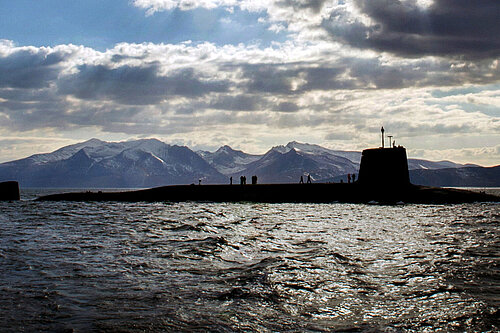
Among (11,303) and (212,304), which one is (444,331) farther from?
(11,303)

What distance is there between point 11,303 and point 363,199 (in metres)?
43.8

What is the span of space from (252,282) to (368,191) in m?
40.9

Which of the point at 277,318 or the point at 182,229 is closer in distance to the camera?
the point at 277,318

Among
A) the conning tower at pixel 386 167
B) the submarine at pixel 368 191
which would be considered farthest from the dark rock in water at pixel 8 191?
the conning tower at pixel 386 167

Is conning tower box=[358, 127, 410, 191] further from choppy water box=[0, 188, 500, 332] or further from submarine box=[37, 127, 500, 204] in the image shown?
choppy water box=[0, 188, 500, 332]

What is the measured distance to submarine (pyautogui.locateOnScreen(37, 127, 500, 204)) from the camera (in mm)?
49844

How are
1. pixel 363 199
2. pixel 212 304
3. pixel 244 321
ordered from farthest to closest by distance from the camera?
pixel 363 199 < pixel 212 304 < pixel 244 321

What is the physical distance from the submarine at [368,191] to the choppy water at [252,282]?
1086 inches

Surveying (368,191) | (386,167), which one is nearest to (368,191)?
(368,191)

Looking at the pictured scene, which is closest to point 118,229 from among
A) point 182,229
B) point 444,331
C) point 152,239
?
point 182,229

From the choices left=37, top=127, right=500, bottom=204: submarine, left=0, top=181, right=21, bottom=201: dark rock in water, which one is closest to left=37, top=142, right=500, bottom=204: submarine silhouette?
left=37, top=127, right=500, bottom=204: submarine

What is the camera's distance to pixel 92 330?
8.66 metres

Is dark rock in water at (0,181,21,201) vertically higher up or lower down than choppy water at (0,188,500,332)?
higher up

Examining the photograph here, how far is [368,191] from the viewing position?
168 feet
